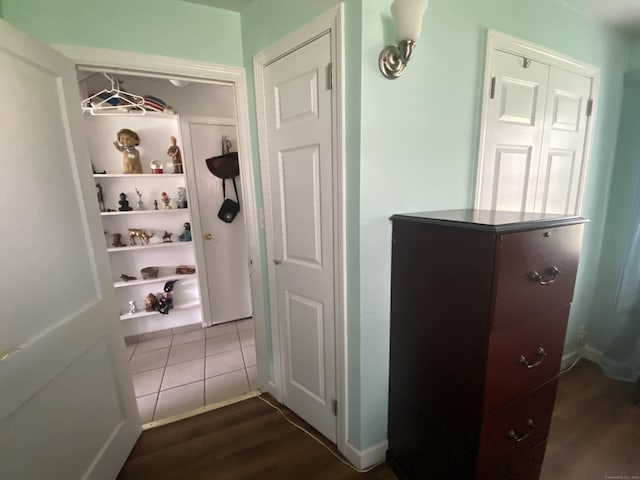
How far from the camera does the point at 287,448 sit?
1.50 m

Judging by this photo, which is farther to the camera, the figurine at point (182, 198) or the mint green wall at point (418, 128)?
the figurine at point (182, 198)

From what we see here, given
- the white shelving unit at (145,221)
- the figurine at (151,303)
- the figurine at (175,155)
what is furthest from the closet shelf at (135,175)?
the figurine at (151,303)

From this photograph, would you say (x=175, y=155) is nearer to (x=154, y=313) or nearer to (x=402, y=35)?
(x=154, y=313)

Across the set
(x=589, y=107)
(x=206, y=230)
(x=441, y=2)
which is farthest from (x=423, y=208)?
(x=206, y=230)

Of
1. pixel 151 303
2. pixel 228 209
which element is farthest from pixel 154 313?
pixel 228 209

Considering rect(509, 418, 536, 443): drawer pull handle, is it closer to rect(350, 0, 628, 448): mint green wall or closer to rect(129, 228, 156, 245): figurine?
rect(350, 0, 628, 448): mint green wall

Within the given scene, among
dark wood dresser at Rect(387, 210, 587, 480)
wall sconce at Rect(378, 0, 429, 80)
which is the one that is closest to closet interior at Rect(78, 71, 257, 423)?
dark wood dresser at Rect(387, 210, 587, 480)

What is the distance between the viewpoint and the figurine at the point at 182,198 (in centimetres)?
265

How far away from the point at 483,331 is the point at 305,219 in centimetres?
86

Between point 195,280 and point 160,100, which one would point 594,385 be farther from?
point 160,100

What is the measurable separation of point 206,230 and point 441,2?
2.48 metres

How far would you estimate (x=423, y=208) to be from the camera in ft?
4.11

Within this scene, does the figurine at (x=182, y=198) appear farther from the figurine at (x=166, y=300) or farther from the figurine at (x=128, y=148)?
the figurine at (x=166, y=300)

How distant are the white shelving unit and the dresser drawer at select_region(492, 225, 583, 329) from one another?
8.45ft
